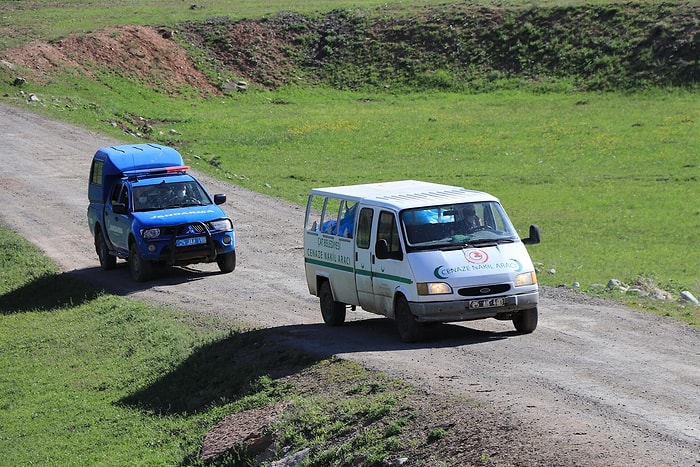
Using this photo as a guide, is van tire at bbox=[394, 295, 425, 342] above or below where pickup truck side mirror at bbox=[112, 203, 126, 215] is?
below

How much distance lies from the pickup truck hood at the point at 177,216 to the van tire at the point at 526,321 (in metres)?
9.84

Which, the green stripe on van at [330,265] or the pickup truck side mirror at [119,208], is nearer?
the green stripe on van at [330,265]

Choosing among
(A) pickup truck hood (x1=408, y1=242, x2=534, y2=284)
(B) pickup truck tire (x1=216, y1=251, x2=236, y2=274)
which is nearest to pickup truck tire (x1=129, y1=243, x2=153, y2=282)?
(B) pickup truck tire (x1=216, y1=251, x2=236, y2=274)

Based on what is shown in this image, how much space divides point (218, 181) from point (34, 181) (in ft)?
19.5

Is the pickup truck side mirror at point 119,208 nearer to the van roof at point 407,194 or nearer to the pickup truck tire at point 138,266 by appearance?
the pickup truck tire at point 138,266

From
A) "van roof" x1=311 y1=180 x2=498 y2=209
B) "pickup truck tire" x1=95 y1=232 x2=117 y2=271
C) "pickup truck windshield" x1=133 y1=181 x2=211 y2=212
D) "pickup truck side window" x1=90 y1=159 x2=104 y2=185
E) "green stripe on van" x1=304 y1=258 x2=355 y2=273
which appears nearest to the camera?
"van roof" x1=311 y1=180 x2=498 y2=209

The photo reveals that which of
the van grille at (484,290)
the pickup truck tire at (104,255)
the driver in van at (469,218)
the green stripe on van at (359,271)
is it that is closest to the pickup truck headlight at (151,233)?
the pickup truck tire at (104,255)

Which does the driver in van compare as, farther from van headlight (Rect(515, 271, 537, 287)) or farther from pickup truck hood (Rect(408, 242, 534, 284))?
van headlight (Rect(515, 271, 537, 287))

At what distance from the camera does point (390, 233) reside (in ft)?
53.6

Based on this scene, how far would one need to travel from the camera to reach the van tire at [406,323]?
1586 cm

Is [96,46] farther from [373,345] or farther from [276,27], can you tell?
[373,345]

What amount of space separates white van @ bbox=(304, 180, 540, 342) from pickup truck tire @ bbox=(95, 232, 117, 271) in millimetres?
9903

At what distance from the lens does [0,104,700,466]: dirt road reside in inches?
438

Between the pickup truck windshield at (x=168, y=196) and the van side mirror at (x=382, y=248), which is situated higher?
the van side mirror at (x=382, y=248)
